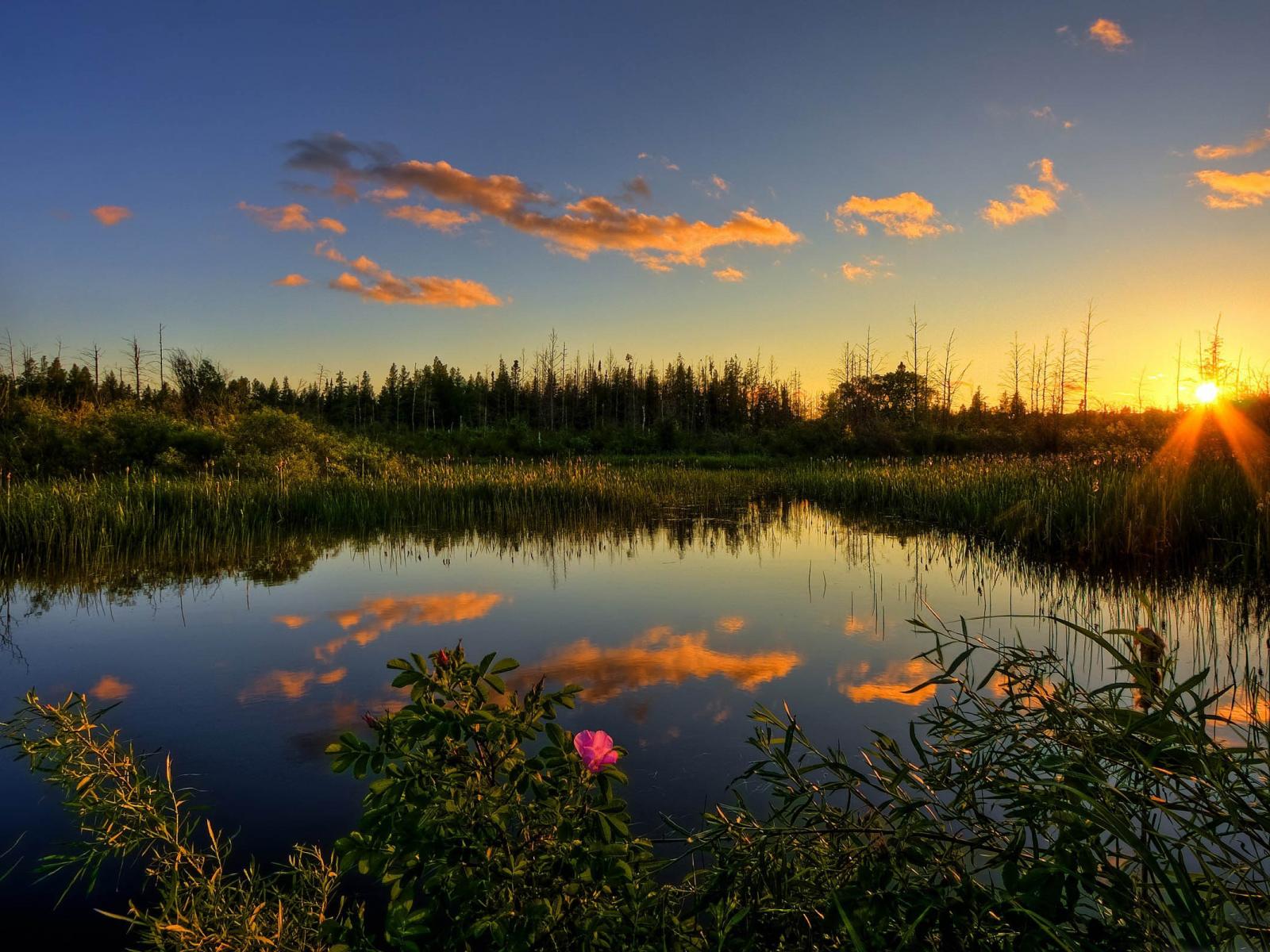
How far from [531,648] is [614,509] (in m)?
10.7

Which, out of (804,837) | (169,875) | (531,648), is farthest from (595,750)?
(531,648)

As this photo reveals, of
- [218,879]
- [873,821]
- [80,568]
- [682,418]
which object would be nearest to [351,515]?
[80,568]

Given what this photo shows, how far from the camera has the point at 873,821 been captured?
162 centimetres

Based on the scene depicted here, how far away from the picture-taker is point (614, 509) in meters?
16.3

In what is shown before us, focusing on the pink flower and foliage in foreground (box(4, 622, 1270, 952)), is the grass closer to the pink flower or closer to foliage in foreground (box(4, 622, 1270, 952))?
foliage in foreground (box(4, 622, 1270, 952))

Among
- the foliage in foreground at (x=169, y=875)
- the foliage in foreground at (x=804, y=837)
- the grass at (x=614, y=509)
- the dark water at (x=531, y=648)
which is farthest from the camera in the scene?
the grass at (x=614, y=509)

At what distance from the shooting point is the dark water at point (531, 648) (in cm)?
329

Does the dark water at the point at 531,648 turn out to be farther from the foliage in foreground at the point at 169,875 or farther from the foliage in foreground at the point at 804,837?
the foliage in foreground at the point at 169,875

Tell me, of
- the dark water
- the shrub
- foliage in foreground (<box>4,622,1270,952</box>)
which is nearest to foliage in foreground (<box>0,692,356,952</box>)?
foliage in foreground (<box>4,622,1270,952</box>)

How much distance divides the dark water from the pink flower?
0.99 metres

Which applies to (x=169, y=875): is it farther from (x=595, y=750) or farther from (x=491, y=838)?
(x=595, y=750)

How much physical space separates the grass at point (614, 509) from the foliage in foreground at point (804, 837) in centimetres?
311

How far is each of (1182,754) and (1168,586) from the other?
6920 millimetres

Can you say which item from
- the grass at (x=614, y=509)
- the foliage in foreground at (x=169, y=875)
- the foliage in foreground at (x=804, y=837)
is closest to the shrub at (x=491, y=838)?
the foliage in foreground at (x=804, y=837)
